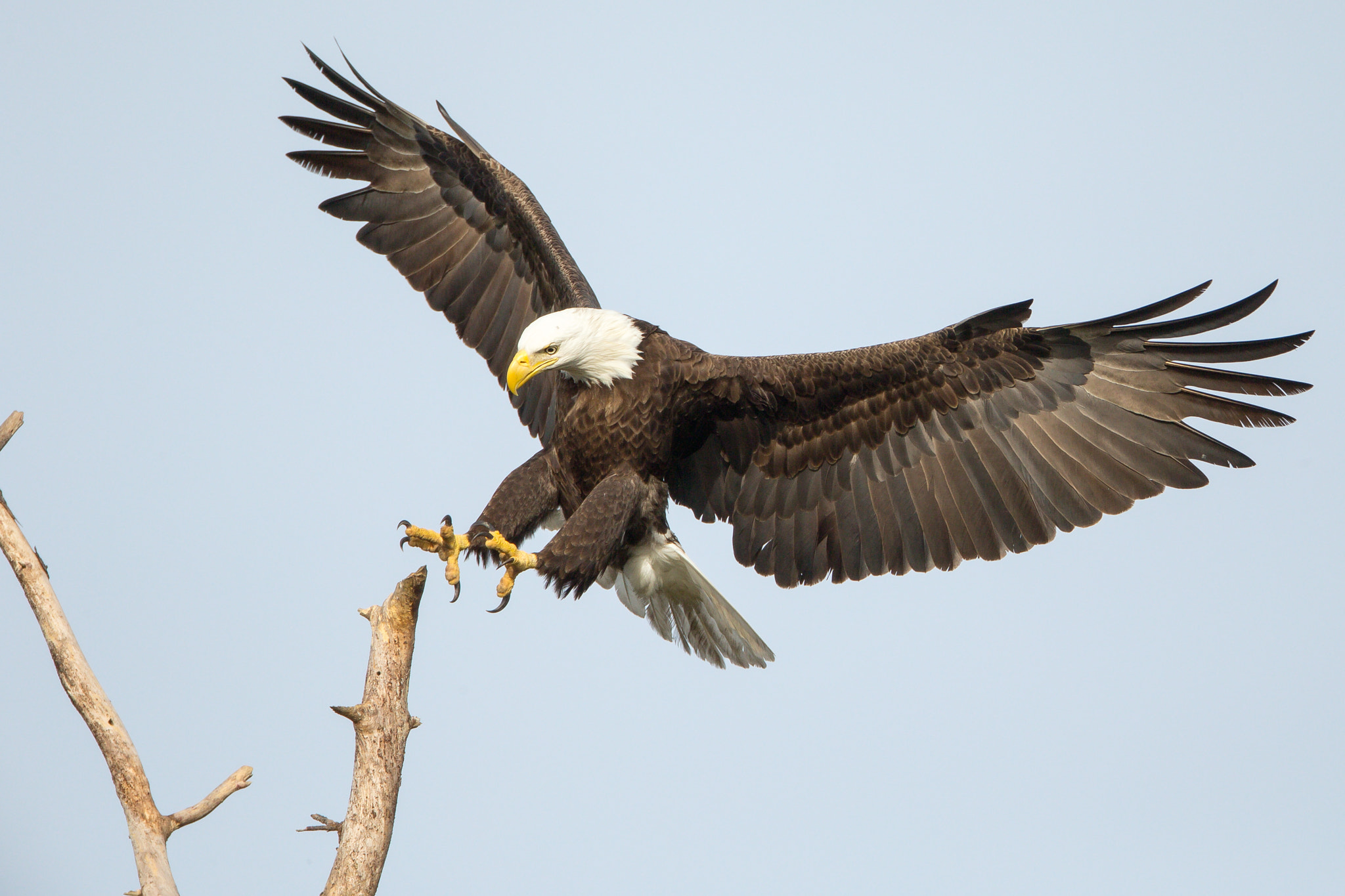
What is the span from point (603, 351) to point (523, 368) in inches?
14.7

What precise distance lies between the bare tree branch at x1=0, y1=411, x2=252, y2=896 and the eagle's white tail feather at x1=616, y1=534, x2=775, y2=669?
2.03 m

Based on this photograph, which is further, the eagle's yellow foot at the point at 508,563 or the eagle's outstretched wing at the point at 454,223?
the eagle's outstretched wing at the point at 454,223

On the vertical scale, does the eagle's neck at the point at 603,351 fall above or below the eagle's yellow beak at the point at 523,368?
above

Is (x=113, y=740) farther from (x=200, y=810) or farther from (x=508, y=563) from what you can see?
(x=508, y=563)

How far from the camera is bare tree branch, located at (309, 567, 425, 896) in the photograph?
160 inches

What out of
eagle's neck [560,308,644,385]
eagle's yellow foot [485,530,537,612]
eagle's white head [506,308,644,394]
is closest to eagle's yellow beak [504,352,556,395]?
eagle's white head [506,308,644,394]

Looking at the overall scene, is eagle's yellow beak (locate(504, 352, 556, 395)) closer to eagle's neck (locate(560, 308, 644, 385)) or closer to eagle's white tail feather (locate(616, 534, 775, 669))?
eagle's neck (locate(560, 308, 644, 385))

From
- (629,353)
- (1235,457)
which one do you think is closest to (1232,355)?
(1235,457)

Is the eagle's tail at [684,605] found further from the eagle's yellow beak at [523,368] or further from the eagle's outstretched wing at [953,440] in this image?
the eagle's yellow beak at [523,368]

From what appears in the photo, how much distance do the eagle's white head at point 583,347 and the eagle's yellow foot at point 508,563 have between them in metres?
0.64

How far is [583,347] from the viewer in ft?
16.3

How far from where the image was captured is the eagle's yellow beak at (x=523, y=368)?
474 cm

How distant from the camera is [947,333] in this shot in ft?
16.4

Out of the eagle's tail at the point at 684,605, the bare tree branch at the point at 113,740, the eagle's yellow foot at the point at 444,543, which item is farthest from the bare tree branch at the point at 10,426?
the eagle's tail at the point at 684,605
